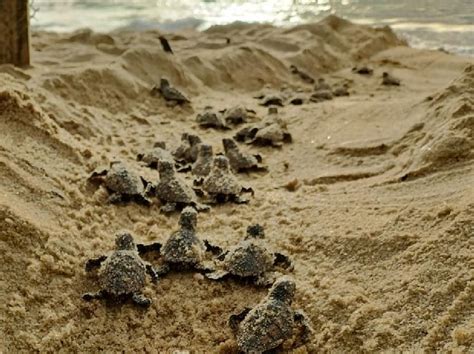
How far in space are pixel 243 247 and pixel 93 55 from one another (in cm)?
470

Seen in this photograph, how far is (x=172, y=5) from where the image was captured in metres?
15.2

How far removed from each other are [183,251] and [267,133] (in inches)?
83.6

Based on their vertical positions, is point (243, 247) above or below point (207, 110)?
above

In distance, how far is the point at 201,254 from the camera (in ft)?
8.65

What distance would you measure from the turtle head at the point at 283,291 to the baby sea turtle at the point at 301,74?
208 inches

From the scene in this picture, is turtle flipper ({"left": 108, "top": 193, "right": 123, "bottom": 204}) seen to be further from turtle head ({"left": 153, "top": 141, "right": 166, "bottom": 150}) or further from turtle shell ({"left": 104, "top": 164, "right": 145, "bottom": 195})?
turtle head ({"left": 153, "top": 141, "right": 166, "bottom": 150})

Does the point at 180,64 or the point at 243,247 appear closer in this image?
the point at 243,247

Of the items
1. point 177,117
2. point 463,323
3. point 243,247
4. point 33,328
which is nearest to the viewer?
point 463,323

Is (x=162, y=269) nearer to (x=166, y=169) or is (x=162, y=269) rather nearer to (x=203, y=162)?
(x=166, y=169)

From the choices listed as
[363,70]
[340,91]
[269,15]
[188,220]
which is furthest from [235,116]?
[269,15]

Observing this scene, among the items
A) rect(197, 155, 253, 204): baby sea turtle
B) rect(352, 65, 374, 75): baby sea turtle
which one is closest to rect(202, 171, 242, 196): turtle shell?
rect(197, 155, 253, 204): baby sea turtle

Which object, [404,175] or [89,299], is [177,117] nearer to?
[404,175]

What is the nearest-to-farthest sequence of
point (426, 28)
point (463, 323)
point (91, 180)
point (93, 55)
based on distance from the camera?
point (463, 323)
point (91, 180)
point (93, 55)
point (426, 28)

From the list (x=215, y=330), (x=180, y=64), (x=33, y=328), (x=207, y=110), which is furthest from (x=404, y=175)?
(x=180, y=64)
